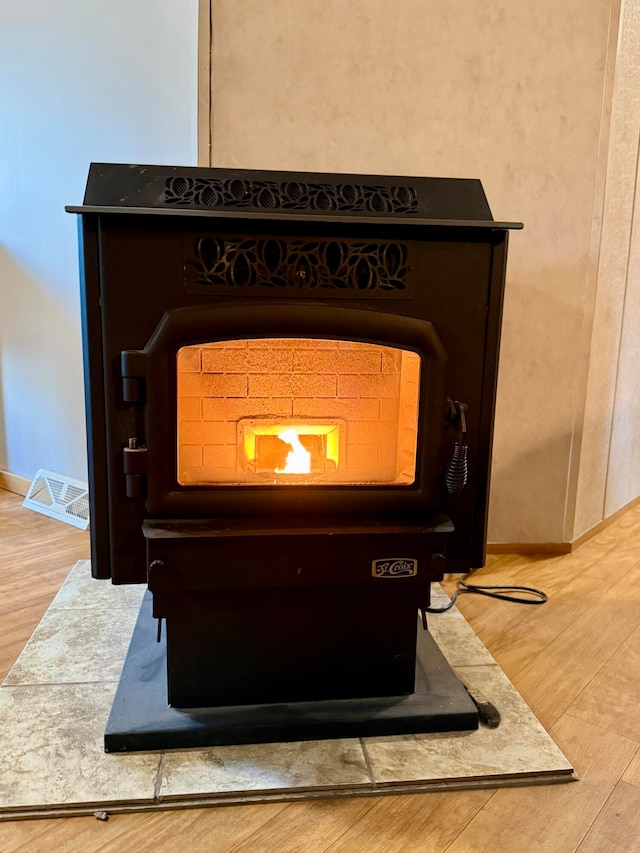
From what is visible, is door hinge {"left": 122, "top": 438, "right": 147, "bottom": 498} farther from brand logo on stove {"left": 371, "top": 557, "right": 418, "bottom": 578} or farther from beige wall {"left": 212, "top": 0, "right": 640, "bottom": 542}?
Answer: beige wall {"left": 212, "top": 0, "right": 640, "bottom": 542}

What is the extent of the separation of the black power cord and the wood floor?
29mm

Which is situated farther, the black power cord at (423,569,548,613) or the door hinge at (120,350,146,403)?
the black power cord at (423,569,548,613)

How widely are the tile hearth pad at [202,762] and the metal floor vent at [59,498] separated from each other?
0.92 m

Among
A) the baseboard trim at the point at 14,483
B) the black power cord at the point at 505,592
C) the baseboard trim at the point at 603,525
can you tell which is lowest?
the black power cord at the point at 505,592

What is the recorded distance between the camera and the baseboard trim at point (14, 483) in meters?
2.46

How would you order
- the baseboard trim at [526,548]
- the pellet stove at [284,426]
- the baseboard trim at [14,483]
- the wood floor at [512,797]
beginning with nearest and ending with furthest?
1. the wood floor at [512,797]
2. the pellet stove at [284,426]
3. the baseboard trim at [526,548]
4. the baseboard trim at [14,483]

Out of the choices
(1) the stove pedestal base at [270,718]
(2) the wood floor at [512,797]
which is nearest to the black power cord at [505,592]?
(2) the wood floor at [512,797]

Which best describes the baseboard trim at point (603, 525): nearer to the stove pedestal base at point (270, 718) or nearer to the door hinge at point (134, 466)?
the stove pedestal base at point (270, 718)

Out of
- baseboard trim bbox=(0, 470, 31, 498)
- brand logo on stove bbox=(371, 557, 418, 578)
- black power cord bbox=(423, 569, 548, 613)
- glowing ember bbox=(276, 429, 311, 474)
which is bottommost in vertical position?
black power cord bbox=(423, 569, 548, 613)

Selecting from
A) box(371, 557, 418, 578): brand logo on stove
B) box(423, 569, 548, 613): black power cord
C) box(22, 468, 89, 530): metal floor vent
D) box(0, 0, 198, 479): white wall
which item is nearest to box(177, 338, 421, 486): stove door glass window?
box(371, 557, 418, 578): brand logo on stove

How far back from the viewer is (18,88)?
7.12 feet

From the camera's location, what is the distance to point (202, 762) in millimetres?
1065

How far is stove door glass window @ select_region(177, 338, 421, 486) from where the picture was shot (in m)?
1.09

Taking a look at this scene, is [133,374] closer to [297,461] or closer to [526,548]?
[297,461]
